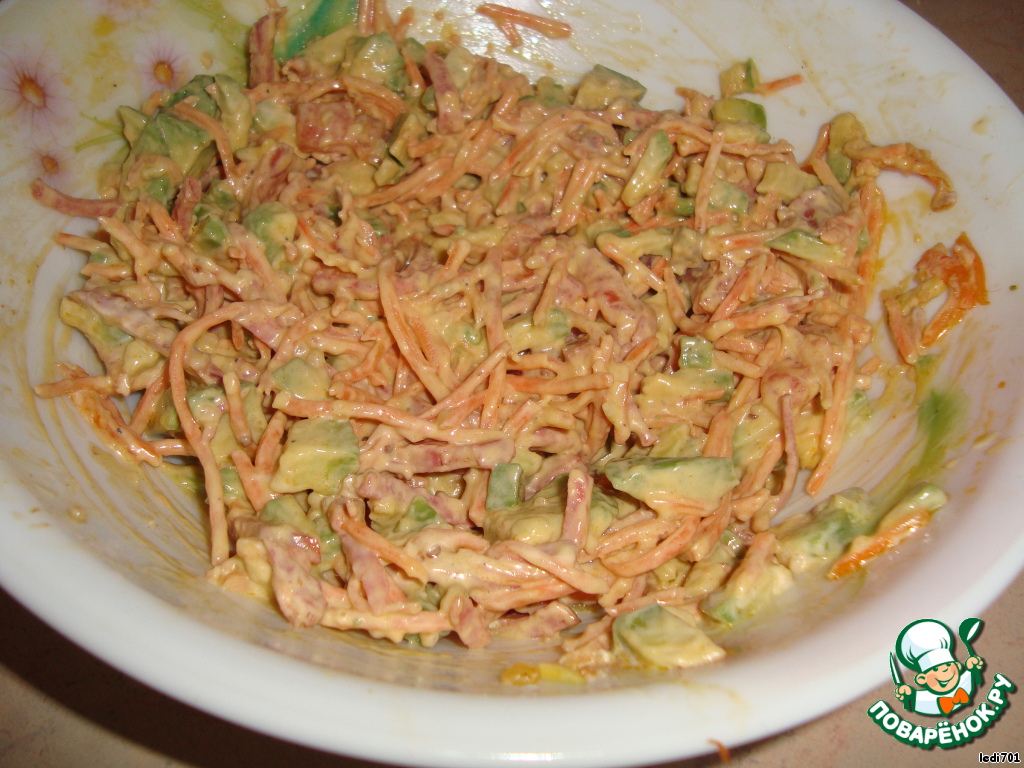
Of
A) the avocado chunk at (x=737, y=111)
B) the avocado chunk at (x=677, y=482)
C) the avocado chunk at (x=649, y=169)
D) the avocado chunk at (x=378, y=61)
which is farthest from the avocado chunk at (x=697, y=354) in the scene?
the avocado chunk at (x=378, y=61)

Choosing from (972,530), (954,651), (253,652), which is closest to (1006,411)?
→ (972,530)

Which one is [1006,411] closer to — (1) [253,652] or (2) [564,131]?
(2) [564,131]

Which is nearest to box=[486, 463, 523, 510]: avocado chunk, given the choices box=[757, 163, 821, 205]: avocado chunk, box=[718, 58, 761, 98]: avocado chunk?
box=[757, 163, 821, 205]: avocado chunk

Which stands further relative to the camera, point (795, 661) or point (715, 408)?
point (715, 408)

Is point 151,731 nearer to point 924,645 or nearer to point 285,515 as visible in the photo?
point 285,515

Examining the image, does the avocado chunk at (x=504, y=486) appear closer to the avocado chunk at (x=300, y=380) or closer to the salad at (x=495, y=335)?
the salad at (x=495, y=335)

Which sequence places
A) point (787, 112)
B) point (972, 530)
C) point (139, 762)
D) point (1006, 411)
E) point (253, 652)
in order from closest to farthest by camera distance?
point (253, 652)
point (972, 530)
point (1006, 411)
point (139, 762)
point (787, 112)

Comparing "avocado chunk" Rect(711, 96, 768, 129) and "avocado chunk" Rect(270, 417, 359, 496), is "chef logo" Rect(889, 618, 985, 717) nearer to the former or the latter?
"avocado chunk" Rect(270, 417, 359, 496)
